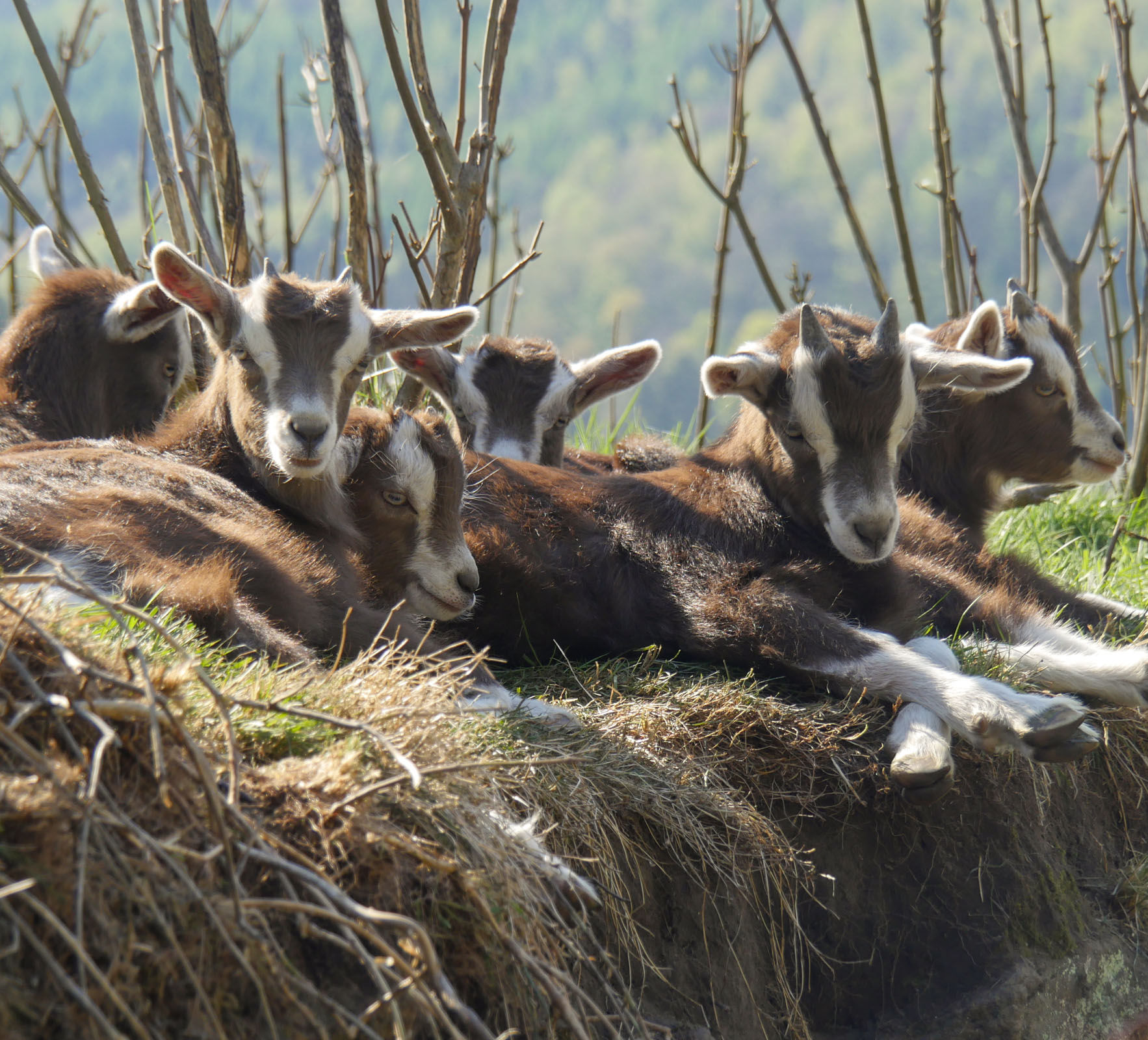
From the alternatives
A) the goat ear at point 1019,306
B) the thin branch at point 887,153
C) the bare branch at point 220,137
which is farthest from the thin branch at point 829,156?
the bare branch at point 220,137

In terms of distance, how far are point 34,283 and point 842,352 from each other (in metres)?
3.70

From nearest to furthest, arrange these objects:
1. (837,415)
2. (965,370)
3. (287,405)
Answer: (287,405), (837,415), (965,370)

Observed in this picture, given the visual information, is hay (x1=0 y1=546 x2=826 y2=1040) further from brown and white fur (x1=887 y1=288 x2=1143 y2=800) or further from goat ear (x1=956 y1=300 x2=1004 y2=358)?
goat ear (x1=956 y1=300 x2=1004 y2=358)

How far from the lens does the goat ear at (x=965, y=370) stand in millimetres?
4246

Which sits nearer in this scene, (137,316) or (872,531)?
(872,531)

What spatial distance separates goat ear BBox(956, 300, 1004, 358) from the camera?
16.1ft

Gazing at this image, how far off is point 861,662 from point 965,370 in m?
1.35

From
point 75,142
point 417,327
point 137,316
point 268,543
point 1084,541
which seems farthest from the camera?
point 1084,541

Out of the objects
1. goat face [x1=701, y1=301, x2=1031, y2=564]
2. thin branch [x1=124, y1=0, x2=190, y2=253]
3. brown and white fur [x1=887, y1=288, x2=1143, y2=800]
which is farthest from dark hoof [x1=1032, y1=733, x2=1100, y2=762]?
thin branch [x1=124, y1=0, x2=190, y2=253]

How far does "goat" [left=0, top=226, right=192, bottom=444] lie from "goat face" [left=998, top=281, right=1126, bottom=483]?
141 inches

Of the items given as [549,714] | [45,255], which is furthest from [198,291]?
[45,255]

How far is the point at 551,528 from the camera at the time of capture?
3.99 metres

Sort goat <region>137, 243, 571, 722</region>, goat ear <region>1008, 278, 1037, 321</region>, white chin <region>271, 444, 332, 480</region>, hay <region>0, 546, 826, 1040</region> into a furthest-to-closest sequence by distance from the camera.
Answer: goat ear <region>1008, 278, 1037, 321</region> < goat <region>137, 243, 571, 722</region> < white chin <region>271, 444, 332, 480</region> < hay <region>0, 546, 826, 1040</region>

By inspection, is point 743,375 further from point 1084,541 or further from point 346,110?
point 1084,541
